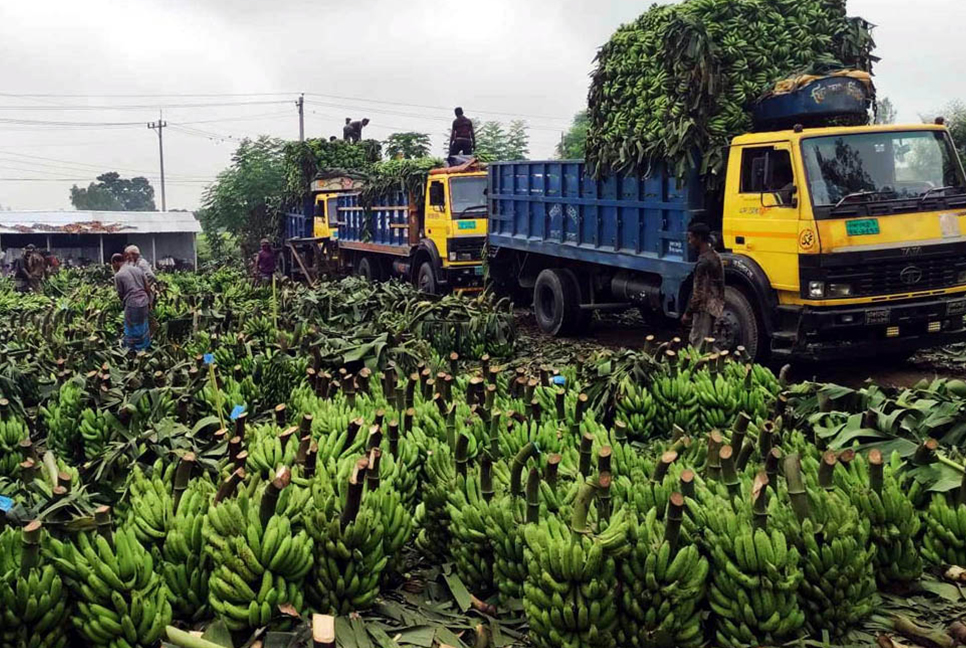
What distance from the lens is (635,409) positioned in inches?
229

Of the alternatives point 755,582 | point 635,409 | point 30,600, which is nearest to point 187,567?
point 30,600

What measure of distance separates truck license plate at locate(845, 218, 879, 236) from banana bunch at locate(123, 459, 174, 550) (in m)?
6.59

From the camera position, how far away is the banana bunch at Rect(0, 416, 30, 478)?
561cm

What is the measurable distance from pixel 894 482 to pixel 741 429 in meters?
0.69

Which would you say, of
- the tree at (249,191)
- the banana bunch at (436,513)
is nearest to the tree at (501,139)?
the tree at (249,191)

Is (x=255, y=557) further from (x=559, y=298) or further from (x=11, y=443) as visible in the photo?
(x=559, y=298)

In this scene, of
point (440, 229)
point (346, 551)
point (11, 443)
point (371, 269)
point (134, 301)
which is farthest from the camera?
point (371, 269)

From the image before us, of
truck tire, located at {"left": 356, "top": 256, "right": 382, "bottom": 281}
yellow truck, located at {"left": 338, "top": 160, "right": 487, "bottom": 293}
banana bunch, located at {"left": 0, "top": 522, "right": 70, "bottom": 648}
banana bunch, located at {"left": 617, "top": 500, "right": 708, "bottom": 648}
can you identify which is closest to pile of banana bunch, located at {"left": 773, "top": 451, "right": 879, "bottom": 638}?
banana bunch, located at {"left": 617, "top": 500, "right": 708, "bottom": 648}

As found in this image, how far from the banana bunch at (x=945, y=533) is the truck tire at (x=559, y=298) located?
8.97 meters

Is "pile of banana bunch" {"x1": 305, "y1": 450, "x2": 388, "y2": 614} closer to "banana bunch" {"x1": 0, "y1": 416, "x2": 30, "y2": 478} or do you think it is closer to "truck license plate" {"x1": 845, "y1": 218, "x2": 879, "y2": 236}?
"banana bunch" {"x1": 0, "y1": 416, "x2": 30, "y2": 478}

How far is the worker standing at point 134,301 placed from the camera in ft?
34.6

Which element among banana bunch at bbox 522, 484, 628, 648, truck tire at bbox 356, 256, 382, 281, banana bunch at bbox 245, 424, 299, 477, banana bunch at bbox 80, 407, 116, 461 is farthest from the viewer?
truck tire at bbox 356, 256, 382, 281

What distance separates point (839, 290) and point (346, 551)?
20.7ft

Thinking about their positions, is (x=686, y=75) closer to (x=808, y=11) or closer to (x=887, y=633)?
(x=808, y=11)
